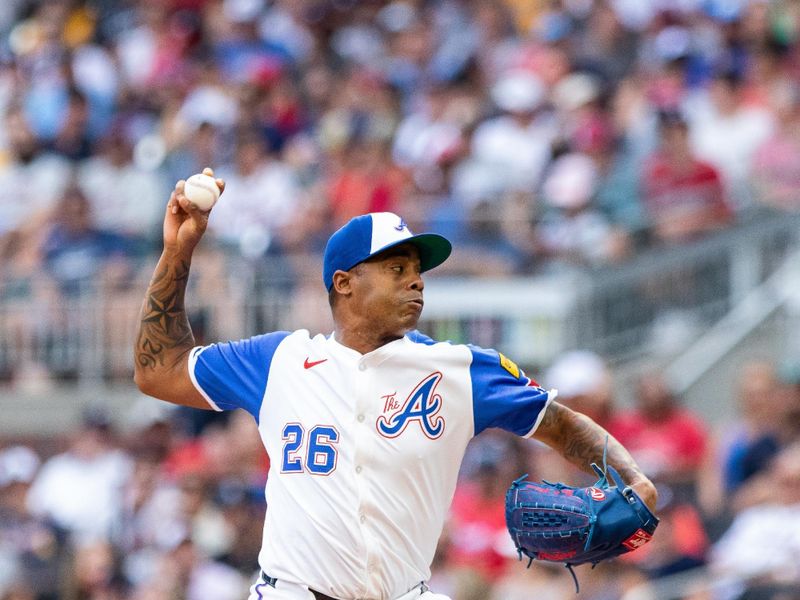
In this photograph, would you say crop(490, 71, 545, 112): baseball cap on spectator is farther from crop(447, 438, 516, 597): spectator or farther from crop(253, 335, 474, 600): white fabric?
crop(253, 335, 474, 600): white fabric

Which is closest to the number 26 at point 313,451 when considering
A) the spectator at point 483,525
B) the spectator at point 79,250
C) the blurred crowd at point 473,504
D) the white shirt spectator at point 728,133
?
the blurred crowd at point 473,504

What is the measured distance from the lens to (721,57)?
499 inches

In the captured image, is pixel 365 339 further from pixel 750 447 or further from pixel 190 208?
pixel 750 447

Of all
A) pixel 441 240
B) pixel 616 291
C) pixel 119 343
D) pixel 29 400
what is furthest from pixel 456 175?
pixel 441 240

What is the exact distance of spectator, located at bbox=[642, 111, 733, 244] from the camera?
36.2 ft

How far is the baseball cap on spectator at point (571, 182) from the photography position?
11453 mm

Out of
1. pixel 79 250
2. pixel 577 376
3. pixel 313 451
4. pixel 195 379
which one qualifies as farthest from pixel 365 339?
pixel 79 250

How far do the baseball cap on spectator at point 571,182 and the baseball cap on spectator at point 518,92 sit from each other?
0.88 metres

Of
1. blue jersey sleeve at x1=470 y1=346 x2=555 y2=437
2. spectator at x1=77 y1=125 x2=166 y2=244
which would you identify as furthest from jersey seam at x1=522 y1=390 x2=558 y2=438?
spectator at x1=77 y1=125 x2=166 y2=244

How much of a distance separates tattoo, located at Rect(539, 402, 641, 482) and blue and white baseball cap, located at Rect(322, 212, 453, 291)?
65 centimetres

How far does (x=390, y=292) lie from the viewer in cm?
514

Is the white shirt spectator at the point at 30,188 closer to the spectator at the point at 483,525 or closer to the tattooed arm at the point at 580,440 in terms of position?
the spectator at the point at 483,525

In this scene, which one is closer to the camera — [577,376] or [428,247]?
[428,247]

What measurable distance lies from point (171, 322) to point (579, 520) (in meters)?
1.55
